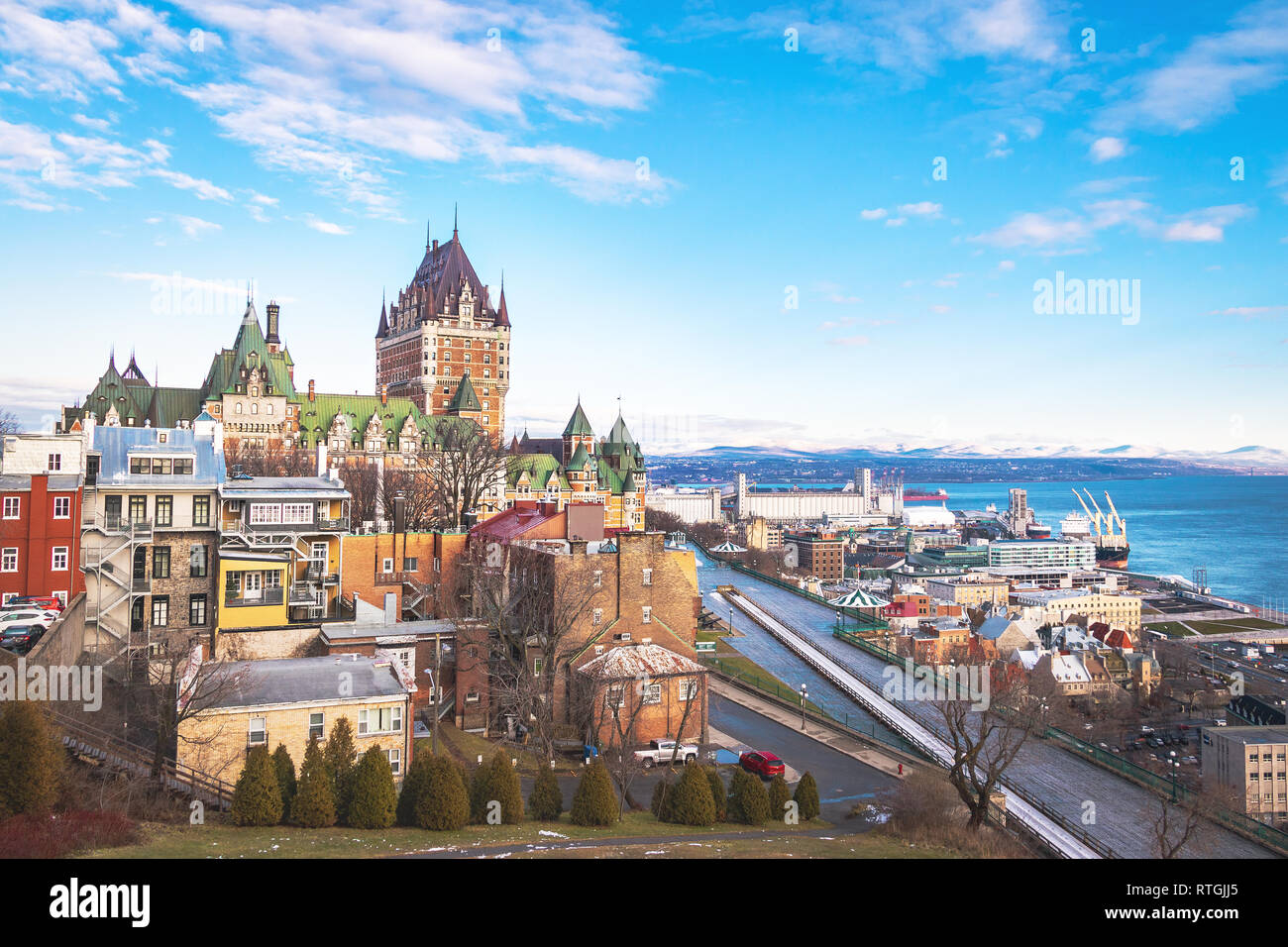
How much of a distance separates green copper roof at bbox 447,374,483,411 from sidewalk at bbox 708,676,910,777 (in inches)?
2759

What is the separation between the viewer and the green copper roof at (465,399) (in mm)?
111562

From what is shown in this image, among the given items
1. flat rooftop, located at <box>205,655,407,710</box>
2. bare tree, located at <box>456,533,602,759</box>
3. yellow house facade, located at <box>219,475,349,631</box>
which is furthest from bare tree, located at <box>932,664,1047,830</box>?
yellow house facade, located at <box>219,475,349,631</box>

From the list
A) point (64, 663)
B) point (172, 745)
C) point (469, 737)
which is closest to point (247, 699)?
point (172, 745)

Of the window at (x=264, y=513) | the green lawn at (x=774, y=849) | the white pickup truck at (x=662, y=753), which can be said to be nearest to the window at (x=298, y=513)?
the window at (x=264, y=513)

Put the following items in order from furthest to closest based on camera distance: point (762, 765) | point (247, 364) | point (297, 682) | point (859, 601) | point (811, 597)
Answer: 1. point (811, 597)
2. point (859, 601)
3. point (247, 364)
4. point (762, 765)
5. point (297, 682)

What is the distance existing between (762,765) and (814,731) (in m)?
9.97

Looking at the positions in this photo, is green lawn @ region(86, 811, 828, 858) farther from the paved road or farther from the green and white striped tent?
the green and white striped tent

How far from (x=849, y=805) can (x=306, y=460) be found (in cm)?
6218

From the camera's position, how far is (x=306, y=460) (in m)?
78.9

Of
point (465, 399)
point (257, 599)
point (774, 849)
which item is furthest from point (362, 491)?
point (774, 849)

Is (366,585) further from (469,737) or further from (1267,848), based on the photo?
(1267,848)

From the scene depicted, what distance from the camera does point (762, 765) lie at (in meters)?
30.2

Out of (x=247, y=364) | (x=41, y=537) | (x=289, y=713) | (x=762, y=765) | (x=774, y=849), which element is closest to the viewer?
(x=774, y=849)

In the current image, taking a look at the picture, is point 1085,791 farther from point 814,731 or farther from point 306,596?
point 306,596
